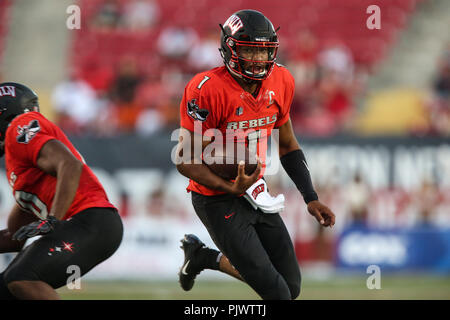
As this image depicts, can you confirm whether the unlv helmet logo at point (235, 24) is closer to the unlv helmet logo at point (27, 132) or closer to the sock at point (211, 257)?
the unlv helmet logo at point (27, 132)

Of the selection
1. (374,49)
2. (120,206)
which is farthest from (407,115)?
(120,206)

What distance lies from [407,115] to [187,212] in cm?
447

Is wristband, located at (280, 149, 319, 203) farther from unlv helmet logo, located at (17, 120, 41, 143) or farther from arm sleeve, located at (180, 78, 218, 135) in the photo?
unlv helmet logo, located at (17, 120, 41, 143)

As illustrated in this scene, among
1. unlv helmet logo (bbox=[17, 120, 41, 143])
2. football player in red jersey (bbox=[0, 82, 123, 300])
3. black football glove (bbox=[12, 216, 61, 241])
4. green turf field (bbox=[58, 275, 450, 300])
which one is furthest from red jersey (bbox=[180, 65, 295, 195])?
green turf field (bbox=[58, 275, 450, 300])

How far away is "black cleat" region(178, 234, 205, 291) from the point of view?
5.64 metres

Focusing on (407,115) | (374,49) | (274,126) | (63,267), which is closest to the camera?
(63,267)

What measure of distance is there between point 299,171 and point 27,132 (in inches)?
74.9

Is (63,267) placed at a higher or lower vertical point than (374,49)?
lower

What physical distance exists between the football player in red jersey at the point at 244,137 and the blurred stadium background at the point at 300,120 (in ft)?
11.3

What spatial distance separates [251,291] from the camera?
903cm

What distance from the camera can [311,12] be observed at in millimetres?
14977

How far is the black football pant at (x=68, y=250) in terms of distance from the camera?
169 inches
